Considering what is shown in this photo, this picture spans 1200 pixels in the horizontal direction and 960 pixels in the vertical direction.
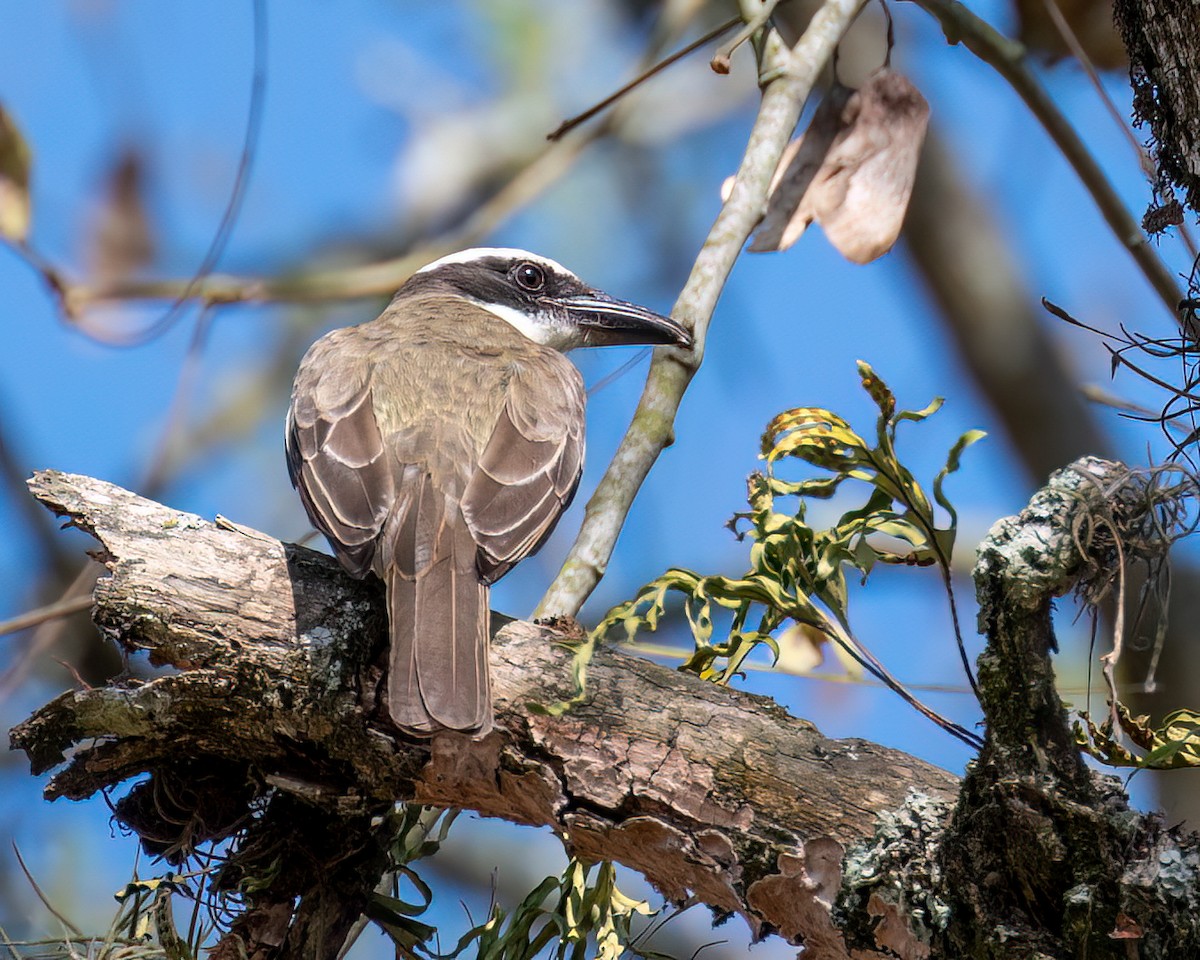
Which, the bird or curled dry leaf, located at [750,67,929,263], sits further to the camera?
curled dry leaf, located at [750,67,929,263]

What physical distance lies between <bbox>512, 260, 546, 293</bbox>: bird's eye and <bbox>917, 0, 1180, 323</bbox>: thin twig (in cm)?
176

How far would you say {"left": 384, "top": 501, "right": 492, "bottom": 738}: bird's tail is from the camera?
109 inches

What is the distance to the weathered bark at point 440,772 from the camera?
2.56 meters

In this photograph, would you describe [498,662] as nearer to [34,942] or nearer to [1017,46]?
[34,942]

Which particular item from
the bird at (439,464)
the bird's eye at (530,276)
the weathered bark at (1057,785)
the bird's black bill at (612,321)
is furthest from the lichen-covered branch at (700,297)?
the bird's eye at (530,276)

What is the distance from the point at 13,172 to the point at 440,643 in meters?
3.13

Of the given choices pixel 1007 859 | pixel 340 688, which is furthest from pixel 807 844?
pixel 340 688

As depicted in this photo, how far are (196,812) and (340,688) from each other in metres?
0.44

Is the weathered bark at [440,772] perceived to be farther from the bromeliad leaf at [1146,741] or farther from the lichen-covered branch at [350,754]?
the bromeliad leaf at [1146,741]

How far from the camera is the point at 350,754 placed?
116 inches

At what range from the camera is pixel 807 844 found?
266cm

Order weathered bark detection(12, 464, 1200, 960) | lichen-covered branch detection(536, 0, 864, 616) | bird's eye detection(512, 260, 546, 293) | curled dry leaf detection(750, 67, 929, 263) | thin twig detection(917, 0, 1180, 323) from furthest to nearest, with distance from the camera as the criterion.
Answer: bird's eye detection(512, 260, 546, 293)
thin twig detection(917, 0, 1180, 323)
curled dry leaf detection(750, 67, 929, 263)
lichen-covered branch detection(536, 0, 864, 616)
weathered bark detection(12, 464, 1200, 960)

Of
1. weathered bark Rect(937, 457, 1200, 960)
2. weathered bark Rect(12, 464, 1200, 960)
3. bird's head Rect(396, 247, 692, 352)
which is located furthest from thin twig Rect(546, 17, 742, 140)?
weathered bark Rect(937, 457, 1200, 960)

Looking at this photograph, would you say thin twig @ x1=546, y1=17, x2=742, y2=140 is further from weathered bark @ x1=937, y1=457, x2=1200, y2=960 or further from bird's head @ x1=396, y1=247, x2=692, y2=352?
weathered bark @ x1=937, y1=457, x2=1200, y2=960
